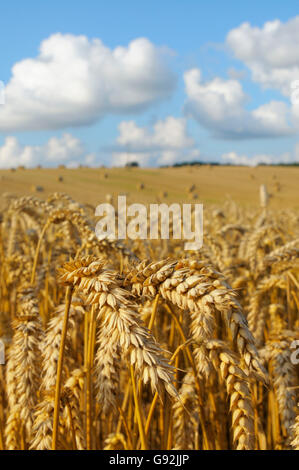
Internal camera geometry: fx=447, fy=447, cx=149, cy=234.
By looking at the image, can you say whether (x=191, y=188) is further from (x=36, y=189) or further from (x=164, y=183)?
(x=36, y=189)

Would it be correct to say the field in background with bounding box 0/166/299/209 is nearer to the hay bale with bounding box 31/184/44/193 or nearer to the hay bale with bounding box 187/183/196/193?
the hay bale with bounding box 31/184/44/193

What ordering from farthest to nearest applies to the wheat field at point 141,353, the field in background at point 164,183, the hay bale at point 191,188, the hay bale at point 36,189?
1. the hay bale at point 191,188
2. the field in background at point 164,183
3. the hay bale at point 36,189
4. the wheat field at point 141,353

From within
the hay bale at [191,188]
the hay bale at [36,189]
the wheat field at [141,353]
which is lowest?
the wheat field at [141,353]

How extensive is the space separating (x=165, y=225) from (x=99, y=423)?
6.26 feet

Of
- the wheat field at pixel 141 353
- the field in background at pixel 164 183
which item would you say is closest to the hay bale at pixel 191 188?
the field in background at pixel 164 183

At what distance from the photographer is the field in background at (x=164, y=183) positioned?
29.0 meters

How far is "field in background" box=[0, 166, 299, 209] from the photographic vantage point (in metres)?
29.0

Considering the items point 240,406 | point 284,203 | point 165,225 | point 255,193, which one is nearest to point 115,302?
point 240,406

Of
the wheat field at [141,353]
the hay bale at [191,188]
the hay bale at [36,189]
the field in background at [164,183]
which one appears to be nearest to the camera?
the wheat field at [141,353]

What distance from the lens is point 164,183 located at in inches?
1484

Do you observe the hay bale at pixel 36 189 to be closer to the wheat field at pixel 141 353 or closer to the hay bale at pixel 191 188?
the hay bale at pixel 191 188

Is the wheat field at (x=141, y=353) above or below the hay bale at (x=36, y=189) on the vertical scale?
below
